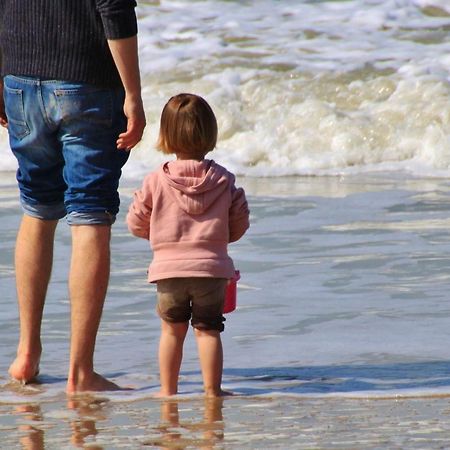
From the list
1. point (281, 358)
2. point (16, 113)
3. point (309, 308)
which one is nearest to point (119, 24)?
point (16, 113)

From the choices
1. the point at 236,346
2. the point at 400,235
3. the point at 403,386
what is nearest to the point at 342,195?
the point at 400,235

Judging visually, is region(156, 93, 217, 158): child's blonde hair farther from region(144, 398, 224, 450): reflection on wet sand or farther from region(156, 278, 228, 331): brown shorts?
region(144, 398, 224, 450): reflection on wet sand

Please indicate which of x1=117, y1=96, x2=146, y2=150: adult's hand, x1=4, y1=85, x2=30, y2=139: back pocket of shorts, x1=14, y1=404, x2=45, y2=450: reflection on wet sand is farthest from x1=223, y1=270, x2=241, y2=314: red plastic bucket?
x1=4, y1=85, x2=30, y2=139: back pocket of shorts

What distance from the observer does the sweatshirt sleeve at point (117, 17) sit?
385 cm

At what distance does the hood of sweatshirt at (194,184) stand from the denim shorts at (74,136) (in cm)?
20

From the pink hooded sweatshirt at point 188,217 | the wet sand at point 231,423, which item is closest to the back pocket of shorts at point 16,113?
the pink hooded sweatshirt at point 188,217

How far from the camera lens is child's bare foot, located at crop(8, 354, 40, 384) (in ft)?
14.1

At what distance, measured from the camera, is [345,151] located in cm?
1059

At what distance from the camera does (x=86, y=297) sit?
4.14 m

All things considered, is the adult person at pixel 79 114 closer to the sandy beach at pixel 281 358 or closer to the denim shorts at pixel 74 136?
the denim shorts at pixel 74 136

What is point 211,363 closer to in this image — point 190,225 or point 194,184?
point 190,225

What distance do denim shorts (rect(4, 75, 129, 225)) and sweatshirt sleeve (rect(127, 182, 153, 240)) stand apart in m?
0.10

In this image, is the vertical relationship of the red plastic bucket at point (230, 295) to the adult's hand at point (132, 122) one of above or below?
below

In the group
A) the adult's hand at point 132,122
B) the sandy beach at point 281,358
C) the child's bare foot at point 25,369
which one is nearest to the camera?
the sandy beach at point 281,358
